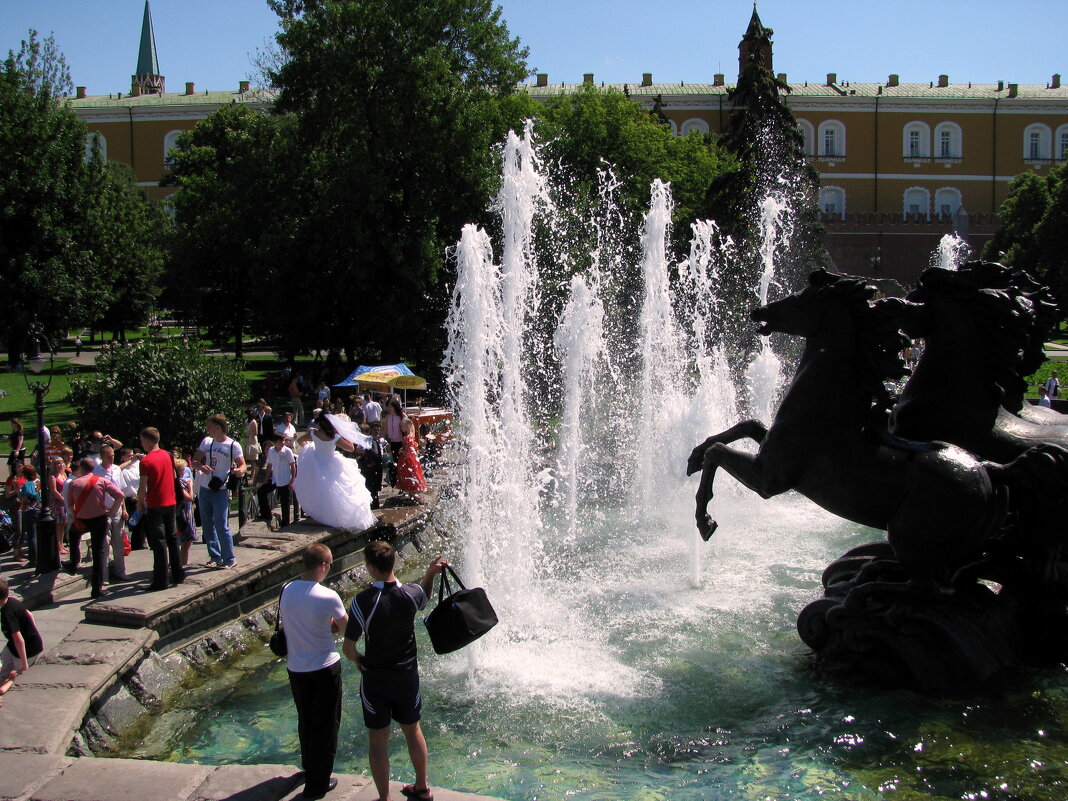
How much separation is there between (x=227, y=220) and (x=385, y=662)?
2542cm

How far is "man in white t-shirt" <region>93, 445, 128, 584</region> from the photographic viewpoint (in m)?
8.47

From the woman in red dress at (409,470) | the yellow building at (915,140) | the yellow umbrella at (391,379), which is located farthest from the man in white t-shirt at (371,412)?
the yellow building at (915,140)

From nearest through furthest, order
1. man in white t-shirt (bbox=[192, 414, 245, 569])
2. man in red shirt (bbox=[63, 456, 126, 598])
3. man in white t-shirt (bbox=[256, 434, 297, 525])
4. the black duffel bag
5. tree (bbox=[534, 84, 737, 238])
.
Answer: the black duffel bag
man in red shirt (bbox=[63, 456, 126, 598])
man in white t-shirt (bbox=[192, 414, 245, 569])
man in white t-shirt (bbox=[256, 434, 297, 525])
tree (bbox=[534, 84, 737, 238])

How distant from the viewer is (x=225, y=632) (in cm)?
794

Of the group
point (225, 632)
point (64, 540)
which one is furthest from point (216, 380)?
point (225, 632)

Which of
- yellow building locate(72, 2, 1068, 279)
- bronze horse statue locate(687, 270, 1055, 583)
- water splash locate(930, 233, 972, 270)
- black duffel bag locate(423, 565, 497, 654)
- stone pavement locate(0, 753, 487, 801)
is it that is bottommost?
stone pavement locate(0, 753, 487, 801)

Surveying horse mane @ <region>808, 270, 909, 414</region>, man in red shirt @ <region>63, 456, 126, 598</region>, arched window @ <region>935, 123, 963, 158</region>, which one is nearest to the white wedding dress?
man in red shirt @ <region>63, 456, 126, 598</region>

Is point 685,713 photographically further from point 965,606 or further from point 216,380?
point 216,380

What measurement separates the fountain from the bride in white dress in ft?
4.48

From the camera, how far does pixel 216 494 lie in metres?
8.46

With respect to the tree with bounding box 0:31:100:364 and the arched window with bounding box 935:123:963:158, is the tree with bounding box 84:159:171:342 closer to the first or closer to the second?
the tree with bounding box 0:31:100:364

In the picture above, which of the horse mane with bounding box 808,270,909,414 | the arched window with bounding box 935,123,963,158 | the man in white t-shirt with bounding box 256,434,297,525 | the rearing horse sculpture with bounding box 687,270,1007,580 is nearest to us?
the rearing horse sculpture with bounding box 687,270,1007,580

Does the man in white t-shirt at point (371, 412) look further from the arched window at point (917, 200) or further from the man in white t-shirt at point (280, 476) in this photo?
the arched window at point (917, 200)

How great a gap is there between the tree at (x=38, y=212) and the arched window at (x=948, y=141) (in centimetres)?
5895
